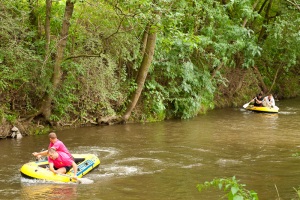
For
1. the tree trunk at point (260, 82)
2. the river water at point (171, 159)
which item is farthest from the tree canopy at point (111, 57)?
the tree trunk at point (260, 82)

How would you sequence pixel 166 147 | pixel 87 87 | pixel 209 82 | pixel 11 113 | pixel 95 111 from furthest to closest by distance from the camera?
pixel 209 82 < pixel 95 111 < pixel 87 87 < pixel 11 113 < pixel 166 147

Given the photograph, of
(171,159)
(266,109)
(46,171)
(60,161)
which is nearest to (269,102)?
(266,109)

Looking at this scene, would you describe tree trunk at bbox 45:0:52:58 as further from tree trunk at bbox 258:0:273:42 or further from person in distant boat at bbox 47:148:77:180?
tree trunk at bbox 258:0:273:42

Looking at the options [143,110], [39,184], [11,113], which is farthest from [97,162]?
[143,110]

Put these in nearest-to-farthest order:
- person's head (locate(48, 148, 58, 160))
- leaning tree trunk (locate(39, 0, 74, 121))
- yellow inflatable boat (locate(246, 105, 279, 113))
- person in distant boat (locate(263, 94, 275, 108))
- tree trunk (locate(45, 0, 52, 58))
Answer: person's head (locate(48, 148, 58, 160)) < leaning tree trunk (locate(39, 0, 74, 121)) < tree trunk (locate(45, 0, 52, 58)) < yellow inflatable boat (locate(246, 105, 279, 113)) < person in distant boat (locate(263, 94, 275, 108))

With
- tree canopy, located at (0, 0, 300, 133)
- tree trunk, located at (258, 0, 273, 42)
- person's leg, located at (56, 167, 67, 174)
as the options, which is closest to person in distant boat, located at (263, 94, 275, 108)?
tree canopy, located at (0, 0, 300, 133)

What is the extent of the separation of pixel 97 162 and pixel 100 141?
361 centimetres

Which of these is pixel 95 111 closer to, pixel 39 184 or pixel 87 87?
pixel 87 87

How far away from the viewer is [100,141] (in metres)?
15.9

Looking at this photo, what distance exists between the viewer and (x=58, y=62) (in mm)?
16125

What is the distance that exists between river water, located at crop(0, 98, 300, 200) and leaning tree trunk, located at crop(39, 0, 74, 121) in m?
1.11

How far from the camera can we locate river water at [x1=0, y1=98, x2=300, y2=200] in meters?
10.2

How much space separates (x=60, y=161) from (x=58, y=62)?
5.42 m

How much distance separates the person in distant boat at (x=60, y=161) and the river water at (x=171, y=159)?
527 mm
